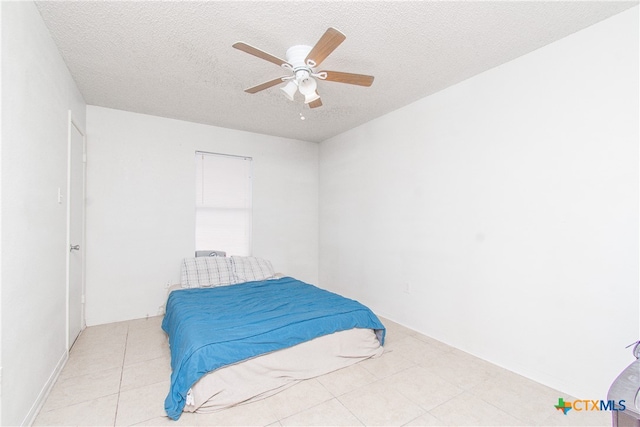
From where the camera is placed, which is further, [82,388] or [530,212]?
[530,212]

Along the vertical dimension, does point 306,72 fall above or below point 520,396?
above

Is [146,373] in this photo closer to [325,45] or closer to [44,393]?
[44,393]

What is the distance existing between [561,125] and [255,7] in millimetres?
2225

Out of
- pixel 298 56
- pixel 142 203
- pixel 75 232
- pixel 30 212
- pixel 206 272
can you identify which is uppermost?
pixel 298 56

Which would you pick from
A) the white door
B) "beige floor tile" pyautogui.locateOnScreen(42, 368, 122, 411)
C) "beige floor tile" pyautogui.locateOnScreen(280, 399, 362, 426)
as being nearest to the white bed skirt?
"beige floor tile" pyautogui.locateOnScreen(280, 399, 362, 426)

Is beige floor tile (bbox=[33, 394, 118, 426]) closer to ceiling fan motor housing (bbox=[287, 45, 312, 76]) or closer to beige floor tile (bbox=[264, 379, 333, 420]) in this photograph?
beige floor tile (bbox=[264, 379, 333, 420])

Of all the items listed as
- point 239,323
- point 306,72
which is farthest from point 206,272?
point 306,72

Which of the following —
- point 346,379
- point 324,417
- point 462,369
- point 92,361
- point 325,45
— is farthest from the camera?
point 92,361

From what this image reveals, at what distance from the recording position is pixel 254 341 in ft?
7.08

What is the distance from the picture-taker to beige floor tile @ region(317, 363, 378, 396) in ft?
7.22

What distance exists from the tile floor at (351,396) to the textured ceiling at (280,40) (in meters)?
2.47

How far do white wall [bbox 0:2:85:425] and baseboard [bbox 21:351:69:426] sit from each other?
0.04 feet

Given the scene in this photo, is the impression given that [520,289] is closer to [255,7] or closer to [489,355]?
[489,355]

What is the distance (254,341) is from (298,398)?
0.48 m
